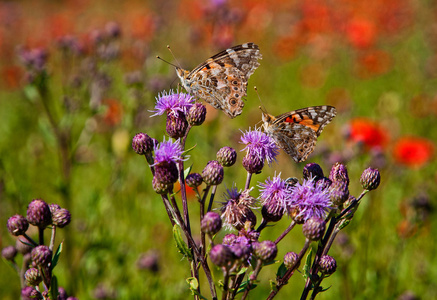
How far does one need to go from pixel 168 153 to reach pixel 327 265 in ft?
3.63

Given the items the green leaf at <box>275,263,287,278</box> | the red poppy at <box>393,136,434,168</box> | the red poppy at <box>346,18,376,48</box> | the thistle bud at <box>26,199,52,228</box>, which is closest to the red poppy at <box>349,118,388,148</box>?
the red poppy at <box>393,136,434,168</box>

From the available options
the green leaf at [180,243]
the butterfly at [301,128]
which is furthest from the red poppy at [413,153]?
the green leaf at [180,243]

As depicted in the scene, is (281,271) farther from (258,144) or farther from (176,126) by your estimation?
(176,126)

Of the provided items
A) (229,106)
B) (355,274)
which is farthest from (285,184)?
(355,274)

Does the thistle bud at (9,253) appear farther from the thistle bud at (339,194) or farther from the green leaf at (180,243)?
the thistle bud at (339,194)

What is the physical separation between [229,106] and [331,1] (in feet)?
25.0

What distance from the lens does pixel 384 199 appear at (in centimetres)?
639

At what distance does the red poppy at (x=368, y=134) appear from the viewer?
521cm

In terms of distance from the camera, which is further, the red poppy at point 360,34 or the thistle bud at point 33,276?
the red poppy at point 360,34

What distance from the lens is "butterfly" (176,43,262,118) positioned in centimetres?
389

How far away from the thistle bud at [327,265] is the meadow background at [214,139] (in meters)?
1.81

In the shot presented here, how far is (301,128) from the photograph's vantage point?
341cm

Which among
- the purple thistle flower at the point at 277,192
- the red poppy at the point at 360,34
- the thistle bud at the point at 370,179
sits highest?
the red poppy at the point at 360,34

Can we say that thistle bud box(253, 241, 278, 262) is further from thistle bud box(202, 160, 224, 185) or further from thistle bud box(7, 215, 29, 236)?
thistle bud box(7, 215, 29, 236)
